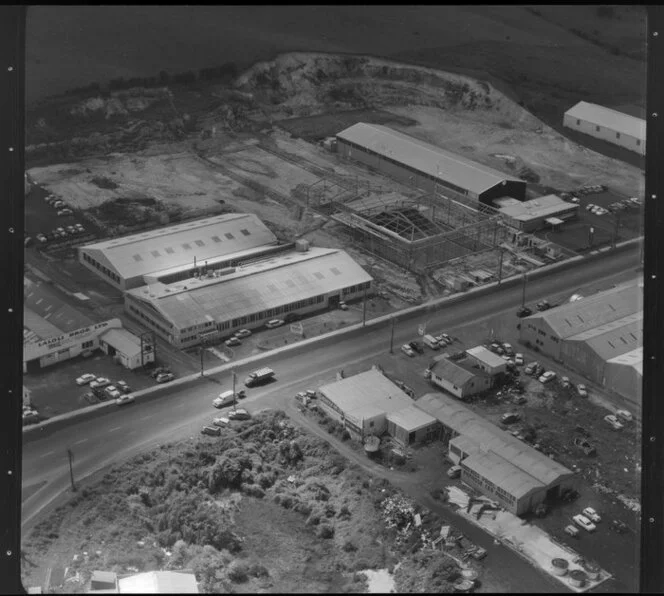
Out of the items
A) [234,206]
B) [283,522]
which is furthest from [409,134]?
[283,522]

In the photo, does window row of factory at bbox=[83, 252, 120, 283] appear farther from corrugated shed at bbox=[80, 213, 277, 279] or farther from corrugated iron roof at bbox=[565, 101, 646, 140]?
corrugated iron roof at bbox=[565, 101, 646, 140]

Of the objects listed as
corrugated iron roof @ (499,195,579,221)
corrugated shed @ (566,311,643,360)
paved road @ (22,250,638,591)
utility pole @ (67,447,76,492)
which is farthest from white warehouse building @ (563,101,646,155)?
utility pole @ (67,447,76,492)

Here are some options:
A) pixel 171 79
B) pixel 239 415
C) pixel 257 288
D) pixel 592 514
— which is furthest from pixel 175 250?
pixel 592 514

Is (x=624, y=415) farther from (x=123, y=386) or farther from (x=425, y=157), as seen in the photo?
(x=425, y=157)

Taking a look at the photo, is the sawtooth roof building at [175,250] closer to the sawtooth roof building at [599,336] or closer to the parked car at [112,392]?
the parked car at [112,392]

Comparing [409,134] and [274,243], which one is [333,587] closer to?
[274,243]
